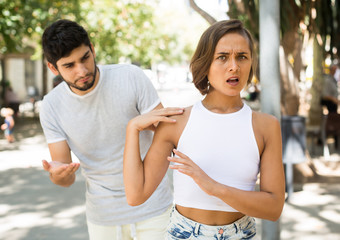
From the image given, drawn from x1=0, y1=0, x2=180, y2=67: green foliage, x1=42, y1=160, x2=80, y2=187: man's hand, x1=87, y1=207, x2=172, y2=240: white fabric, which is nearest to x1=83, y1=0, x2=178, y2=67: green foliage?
x1=0, y1=0, x2=180, y2=67: green foliage

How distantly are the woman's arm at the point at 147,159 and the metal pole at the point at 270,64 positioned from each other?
1.20 metres

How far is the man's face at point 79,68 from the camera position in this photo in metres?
2.50

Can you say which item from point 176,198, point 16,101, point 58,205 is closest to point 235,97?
point 176,198

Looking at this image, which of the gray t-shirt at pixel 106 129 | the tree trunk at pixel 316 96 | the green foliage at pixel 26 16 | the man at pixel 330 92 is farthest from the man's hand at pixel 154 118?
the green foliage at pixel 26 16

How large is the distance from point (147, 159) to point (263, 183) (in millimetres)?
477

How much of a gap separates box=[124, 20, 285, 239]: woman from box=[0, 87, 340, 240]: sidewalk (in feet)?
11.0

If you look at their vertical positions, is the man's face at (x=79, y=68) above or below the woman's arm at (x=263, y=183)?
above

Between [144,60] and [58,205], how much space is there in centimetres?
2388

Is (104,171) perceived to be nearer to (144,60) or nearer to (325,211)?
(325,211)

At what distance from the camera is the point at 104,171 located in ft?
8.71

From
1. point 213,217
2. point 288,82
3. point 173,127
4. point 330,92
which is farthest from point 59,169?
point 330,92

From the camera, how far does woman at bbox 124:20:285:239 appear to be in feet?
5.77

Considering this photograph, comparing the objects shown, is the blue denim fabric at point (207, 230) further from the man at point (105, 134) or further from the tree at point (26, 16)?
the tree at point (26, 16)

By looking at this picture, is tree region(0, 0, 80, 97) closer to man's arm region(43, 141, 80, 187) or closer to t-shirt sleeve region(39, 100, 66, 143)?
t-shirt sleeve region(39, 100, 66, 143)
